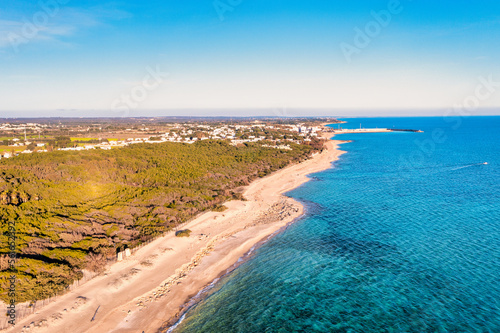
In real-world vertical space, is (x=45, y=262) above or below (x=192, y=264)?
above

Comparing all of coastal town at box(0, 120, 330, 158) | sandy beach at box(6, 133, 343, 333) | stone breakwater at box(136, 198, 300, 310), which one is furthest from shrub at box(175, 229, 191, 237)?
coastal town at box(0, 120, 330, 158)

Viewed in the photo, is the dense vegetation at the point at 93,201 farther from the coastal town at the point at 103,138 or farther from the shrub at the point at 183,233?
the coastal town at the point at 103,138

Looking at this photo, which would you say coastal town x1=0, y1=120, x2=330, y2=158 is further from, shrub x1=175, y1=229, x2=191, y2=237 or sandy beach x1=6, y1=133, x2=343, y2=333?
sandy beach x1=6, y1=133, x2=343, y2=333

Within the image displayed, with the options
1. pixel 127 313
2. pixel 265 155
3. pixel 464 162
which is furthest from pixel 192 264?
pixel 464 162

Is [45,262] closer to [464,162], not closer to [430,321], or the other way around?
[430,321]

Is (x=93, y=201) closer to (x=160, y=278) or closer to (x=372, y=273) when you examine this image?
(x=160, y=278)

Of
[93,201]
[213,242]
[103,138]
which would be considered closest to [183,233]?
[213,242]
